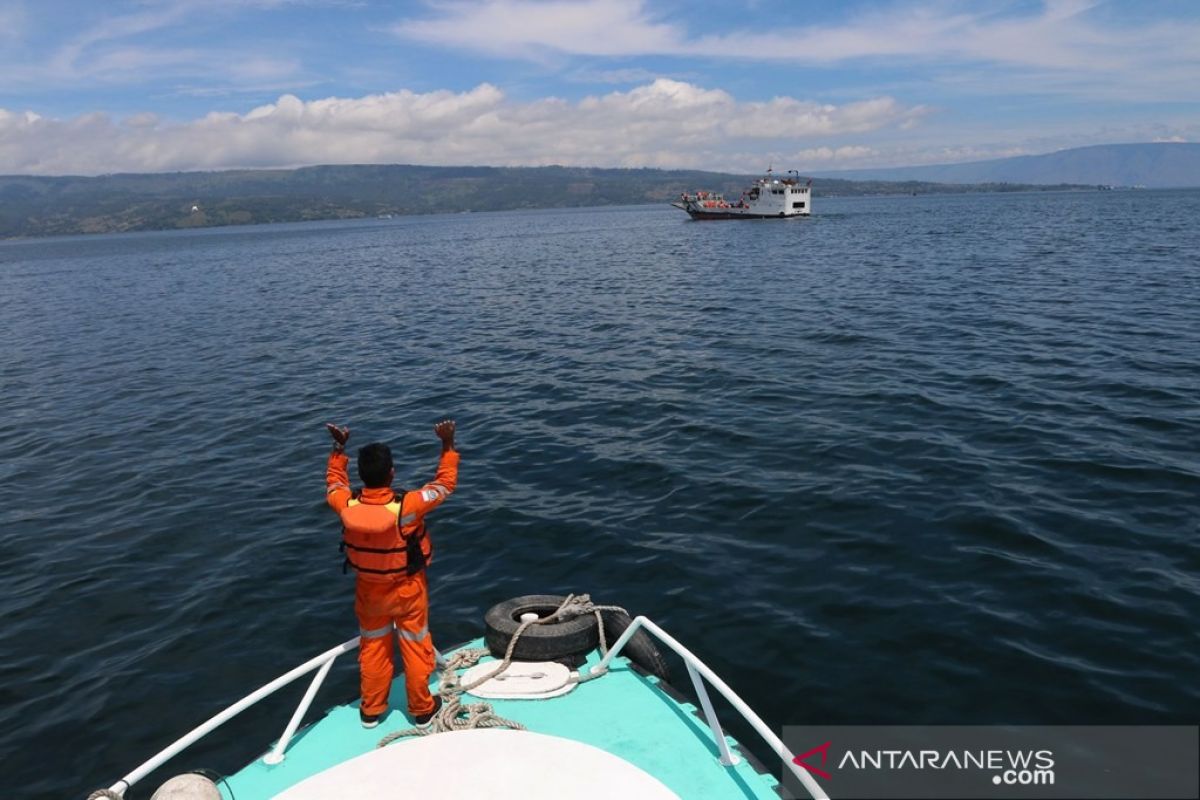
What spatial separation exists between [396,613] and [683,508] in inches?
309

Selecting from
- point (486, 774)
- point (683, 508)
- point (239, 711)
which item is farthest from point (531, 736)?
point (683, 508)

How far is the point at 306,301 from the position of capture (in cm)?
5034

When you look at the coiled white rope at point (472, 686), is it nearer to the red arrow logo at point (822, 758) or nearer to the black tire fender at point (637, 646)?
the black tire fender at point (637, 646)

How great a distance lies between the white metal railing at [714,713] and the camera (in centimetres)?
→ 531

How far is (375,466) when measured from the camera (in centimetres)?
644

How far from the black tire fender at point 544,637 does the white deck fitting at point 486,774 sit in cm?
207

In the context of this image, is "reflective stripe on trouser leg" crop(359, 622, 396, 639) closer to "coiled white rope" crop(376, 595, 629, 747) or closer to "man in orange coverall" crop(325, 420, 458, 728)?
"man in orange coverall" crop(325, 420, 458, 728)

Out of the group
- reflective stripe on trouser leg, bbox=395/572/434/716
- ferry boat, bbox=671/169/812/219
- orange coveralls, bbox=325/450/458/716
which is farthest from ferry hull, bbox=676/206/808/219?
reflective stripe on trouser leg, bbox=395/572/434/716

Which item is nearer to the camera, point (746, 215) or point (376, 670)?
point (376, 670)

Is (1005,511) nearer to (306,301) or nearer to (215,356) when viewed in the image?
(215,356)

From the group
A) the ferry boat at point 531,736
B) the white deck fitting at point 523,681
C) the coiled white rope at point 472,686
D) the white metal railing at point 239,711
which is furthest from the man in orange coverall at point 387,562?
the white deck fitting at point 523,681

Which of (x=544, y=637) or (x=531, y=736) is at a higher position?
(x=531, y=736)

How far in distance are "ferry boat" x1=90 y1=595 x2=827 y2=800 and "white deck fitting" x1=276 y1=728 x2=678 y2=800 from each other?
11mm

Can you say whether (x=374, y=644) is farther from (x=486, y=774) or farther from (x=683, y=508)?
(x=683, y=508)
